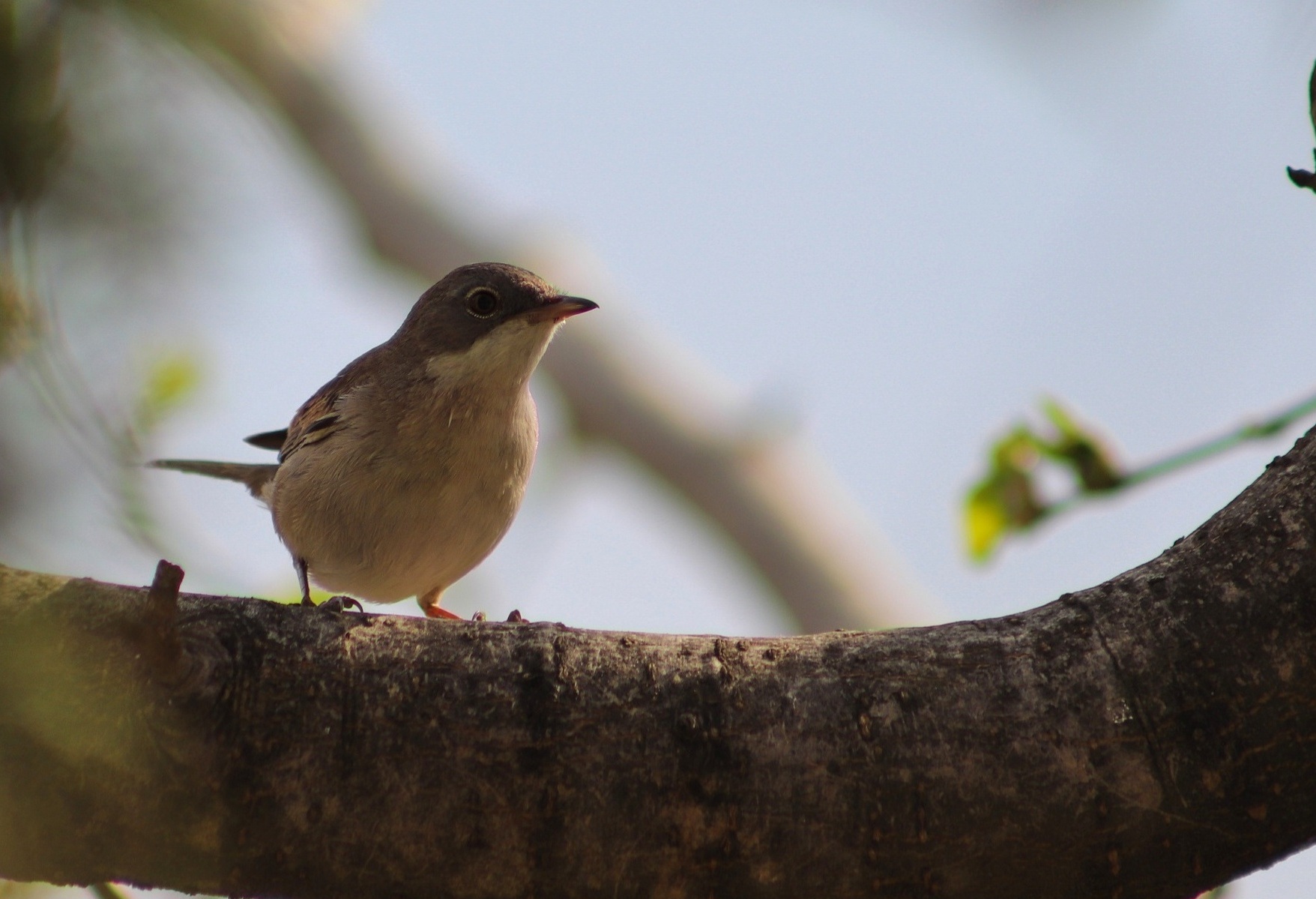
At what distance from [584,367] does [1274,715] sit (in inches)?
419

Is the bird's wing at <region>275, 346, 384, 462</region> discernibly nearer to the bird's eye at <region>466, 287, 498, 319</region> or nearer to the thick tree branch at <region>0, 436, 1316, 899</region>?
the bird's eye at <region>466, 287, 498, 319</region>

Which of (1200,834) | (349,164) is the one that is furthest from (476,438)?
(349,164)

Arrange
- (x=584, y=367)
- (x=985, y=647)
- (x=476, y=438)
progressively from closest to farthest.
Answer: (x=985, y=647), (x=476, y=438), (x=584, y=367)

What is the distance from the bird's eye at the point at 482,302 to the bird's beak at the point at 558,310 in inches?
8.4

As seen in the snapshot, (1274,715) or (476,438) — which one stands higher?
(476,438)

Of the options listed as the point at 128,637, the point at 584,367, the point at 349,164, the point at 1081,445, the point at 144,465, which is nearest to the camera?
the point at 128,637

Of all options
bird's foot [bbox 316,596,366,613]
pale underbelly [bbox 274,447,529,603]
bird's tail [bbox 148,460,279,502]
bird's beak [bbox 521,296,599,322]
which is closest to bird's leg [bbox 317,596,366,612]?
bird's foot [bbox 316,596,366,613]

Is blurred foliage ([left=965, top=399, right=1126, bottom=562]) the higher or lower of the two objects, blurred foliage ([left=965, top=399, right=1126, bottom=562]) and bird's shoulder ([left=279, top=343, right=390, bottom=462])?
the lower

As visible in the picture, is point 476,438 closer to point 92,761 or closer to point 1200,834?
point 92,761

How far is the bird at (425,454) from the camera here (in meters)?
5.24

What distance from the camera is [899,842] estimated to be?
287 centimetres

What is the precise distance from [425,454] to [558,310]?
1.09 metres

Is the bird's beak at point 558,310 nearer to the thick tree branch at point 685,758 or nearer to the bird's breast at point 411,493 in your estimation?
the bird's breast at point 411,493

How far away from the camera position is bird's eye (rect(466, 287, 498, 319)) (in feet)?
19.9
